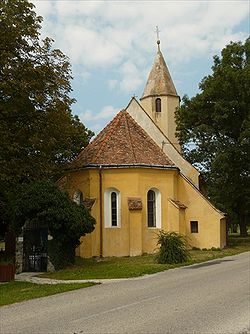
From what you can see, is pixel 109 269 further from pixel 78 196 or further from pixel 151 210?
pixel 78 196

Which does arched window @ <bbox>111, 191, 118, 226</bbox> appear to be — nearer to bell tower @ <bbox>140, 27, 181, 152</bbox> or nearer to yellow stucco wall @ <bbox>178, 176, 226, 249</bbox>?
yellow stucco wall @ <bbox>178, 176, 226, 249</bbox>

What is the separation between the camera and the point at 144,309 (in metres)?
11.3

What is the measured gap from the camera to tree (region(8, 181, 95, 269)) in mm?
20938

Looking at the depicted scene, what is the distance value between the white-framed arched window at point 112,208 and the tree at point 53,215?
5682 millimetres

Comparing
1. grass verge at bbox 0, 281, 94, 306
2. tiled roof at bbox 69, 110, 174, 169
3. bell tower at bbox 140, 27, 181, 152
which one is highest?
bell tower at bbox 140, 27, 181, 152

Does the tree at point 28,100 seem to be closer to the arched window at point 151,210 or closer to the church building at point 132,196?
the church building at point 132,196

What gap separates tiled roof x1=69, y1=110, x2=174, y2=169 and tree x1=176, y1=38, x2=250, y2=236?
10.3 m

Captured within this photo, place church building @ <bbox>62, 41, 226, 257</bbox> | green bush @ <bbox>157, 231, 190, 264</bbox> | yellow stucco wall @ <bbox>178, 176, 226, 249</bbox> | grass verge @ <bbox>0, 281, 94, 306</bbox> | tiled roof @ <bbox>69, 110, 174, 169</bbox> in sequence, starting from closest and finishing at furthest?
grass verge @ <bbox>0, 281, 94, 306</bbox>, green bush @ <bbox>157, 231, 190, 264</bbox>, church building @ <bbox>62, 41, 226, 257</bbox>, tiled roof @ <bbox>69, 110, 174, 169</bbox>, yellow stucco wall @ <bbox>178, 176, 226, 249</bbox>

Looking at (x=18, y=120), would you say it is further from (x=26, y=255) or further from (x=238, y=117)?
(x=238, y=117)

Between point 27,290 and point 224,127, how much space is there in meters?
28.0

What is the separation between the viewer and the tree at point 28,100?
20.5 metres

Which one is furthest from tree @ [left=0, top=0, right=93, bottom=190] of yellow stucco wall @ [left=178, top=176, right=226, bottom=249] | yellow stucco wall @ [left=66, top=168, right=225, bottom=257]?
yellow stucco wall @ [left=178, top=176, right=226, bottom=249]

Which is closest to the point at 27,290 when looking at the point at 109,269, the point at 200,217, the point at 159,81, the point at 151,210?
the point at 109,269

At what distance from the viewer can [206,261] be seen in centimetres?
2370
